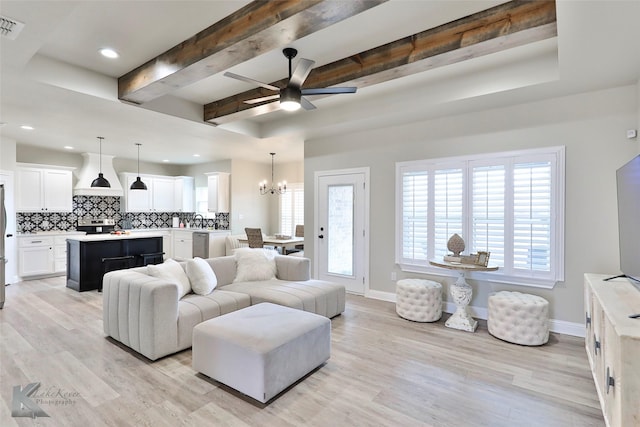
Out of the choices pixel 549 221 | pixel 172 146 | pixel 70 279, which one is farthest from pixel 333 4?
pixel 70 279

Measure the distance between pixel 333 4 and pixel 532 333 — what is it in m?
3.48

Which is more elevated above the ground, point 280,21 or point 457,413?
point 280,21

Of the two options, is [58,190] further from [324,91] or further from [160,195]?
[324,91]

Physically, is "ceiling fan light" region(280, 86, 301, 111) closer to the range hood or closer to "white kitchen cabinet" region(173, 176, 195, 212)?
the range hood

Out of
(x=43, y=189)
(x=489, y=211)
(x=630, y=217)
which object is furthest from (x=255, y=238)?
(x=630, y=217)

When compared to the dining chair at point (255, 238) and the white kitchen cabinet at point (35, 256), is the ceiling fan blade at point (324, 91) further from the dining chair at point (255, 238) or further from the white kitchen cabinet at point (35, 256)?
the white kitchen cabinet at point (35, 256)

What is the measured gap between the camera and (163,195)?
873 centimetres

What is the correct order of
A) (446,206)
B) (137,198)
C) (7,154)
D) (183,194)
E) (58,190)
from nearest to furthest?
1. (446,206)
2. (7,154)
3. (58,190)
4. (137,198)
5. (183,194)

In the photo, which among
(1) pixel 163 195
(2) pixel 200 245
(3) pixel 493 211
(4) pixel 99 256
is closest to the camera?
(3) pixel 493 211

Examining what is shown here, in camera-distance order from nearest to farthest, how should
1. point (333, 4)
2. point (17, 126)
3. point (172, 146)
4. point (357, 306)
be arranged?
point (333, 4)
point (357, 306)
point (17, 126)
point (172, 146)

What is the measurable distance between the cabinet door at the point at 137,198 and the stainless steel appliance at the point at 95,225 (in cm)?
53

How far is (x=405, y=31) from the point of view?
9.23ft

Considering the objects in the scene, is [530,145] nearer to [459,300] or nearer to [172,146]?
[459,300]

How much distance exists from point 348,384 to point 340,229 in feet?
9.98
